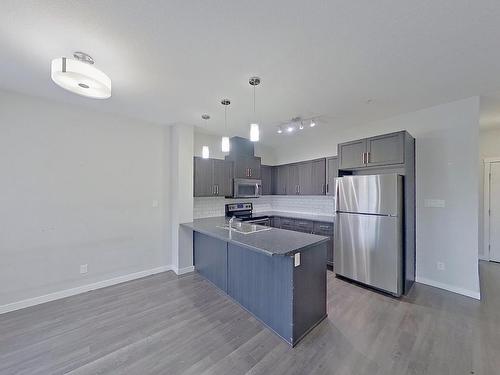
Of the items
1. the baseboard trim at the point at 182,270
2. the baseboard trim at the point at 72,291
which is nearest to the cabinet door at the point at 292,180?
the baseboard trim at the point at 182,270

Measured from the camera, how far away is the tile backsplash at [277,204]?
452 centimetres

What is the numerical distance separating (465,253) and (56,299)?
5657mm

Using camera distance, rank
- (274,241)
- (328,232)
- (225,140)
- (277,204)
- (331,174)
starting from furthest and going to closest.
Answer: (277,204)
(331,174)
(328,232)
(225,140)
(274,241)

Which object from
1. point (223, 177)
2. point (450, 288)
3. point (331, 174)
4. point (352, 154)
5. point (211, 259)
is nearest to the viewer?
point (450, 288)

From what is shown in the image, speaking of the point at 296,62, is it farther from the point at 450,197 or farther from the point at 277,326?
the point at 450,197

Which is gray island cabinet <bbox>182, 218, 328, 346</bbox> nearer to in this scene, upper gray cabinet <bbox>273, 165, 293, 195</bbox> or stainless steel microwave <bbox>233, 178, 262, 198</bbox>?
stainless steel microwave <bbox>233, 178, 262, 198</bbox>

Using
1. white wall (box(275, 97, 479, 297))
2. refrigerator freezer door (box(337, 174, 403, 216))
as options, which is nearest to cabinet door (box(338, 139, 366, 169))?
refrigerator freezer door (box(337, 174, 403, 216))

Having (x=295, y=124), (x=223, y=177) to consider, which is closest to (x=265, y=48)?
(x=295, y=124)

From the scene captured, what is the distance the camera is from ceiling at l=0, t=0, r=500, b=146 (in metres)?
1.43

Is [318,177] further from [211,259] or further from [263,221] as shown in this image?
[211,259]

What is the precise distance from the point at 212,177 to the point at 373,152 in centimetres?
291

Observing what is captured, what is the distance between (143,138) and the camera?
146 inches

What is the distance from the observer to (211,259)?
11.1 feet

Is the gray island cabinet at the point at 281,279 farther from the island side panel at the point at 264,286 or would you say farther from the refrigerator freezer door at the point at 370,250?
the refrigerator freezer door at the point at 370,250
